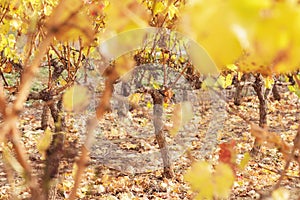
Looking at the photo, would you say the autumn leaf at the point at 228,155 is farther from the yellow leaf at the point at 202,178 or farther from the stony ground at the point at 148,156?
the stony ground at the point at 148,156

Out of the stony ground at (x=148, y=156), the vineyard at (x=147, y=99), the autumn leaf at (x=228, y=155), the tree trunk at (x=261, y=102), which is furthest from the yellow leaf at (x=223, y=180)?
the tree trunk at (x=261, y=102)

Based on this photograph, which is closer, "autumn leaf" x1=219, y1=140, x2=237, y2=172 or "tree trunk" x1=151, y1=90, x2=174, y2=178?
"autumn leaf" x1=219, y1=140, x2=237, y2=172

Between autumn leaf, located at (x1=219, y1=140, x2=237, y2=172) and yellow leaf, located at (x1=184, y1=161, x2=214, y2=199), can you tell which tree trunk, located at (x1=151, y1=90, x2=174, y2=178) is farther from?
yellow leaf, located at (x1=184, y1=161, x2=214, y2=199)

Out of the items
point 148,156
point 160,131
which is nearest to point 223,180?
point 160,131

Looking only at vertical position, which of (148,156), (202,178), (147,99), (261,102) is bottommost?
(148,156)

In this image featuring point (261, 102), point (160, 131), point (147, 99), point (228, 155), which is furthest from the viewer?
point (147, 99)

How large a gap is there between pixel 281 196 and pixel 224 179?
0.57ft

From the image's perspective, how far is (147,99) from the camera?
10789 mm

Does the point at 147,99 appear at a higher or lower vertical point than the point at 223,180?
higher

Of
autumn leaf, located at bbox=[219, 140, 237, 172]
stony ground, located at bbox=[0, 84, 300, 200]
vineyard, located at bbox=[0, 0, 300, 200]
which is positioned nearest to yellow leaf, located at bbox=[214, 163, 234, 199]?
vineyard, located at bbox=[0, 0, 300, 200]

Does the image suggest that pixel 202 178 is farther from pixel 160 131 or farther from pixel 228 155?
pixel 160 131

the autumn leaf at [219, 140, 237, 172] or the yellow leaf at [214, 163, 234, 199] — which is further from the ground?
the autumn leaf at [219, 140, 237, 172]

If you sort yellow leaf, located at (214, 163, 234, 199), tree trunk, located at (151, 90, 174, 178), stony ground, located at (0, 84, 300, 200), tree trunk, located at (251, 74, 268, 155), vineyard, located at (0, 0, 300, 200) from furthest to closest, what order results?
tree trunk, located at (251, 74, 268, 155), tree trunk, located at (151, 90, 174, 178), stony ground, located at (0, 84, 300, 200), yellow leaf, located at (214, 163, 234, 199), vineyard, located at (0, 0, 300, 200)

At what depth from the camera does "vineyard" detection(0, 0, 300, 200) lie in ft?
1.72
